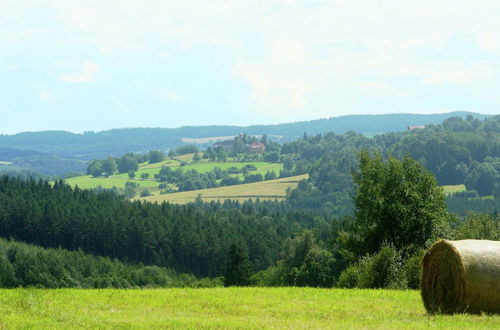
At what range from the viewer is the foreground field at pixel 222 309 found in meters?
23.1

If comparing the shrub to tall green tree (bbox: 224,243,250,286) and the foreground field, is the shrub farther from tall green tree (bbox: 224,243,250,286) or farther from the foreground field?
tall green tree (bbox: 224,243,250,286)

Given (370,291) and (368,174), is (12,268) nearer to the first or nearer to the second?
(368,174)

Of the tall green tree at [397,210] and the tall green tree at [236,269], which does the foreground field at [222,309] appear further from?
the tall green tree at [236,269]

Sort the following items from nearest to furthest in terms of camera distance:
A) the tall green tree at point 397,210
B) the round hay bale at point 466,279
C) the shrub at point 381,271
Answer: the round hay bale at point 466,279 < the shrub at point 381,271 < the tall green tree at point 397,210

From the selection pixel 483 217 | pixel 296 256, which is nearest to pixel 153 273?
pixel 296 256

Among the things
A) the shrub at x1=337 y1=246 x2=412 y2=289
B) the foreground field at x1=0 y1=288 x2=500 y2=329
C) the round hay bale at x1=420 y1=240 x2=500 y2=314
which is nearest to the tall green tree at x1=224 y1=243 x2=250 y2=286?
the shrub at x1=337 y1=246 x2=412 y2=289

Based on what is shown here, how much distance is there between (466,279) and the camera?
1002 inches

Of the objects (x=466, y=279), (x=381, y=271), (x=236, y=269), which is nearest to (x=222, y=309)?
(x=466, y=279)

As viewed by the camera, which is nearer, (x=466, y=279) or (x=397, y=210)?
(x=466, y=279)

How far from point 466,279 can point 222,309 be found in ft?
26.2

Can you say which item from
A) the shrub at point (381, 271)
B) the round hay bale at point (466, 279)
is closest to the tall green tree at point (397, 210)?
the shrub at point (381, 271)

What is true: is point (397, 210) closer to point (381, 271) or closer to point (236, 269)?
point (381, 271)

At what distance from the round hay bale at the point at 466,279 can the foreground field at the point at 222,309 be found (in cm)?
70

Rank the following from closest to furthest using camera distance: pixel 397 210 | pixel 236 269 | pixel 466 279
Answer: pixel 466 279 → pixel 397 210 → pixel 236 269
